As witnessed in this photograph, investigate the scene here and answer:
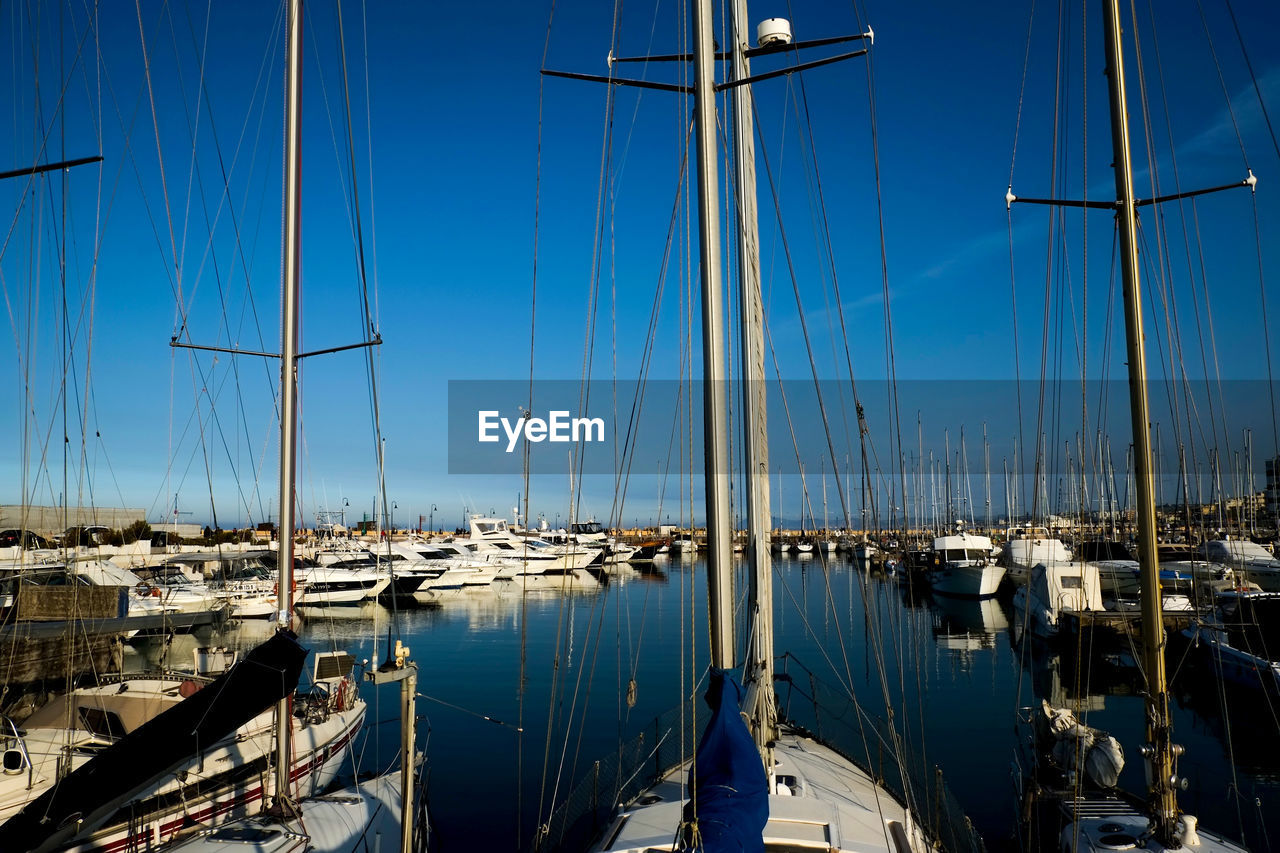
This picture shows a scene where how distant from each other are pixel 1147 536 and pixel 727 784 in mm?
4553

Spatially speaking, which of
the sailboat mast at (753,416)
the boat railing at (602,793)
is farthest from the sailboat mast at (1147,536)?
the boat railing at (602,793)

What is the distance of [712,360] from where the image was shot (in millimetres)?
6266

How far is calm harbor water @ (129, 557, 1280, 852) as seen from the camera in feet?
44.7

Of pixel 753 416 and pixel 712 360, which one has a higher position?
pixel 712 360

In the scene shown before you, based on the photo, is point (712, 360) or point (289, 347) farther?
point (289, 347)

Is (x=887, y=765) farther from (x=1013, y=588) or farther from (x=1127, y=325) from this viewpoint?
(x=1013, y=588)

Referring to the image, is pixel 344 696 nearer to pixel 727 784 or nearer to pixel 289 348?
pixel 289 348

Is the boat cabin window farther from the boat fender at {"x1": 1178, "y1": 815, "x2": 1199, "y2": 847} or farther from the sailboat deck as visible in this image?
the boat fender at {"x1": 1178, "y1": 815, "x2": 1199, "y2": 847}

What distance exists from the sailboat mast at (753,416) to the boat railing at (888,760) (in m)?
1.45

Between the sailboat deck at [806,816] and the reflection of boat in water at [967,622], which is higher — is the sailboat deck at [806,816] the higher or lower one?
the higher one

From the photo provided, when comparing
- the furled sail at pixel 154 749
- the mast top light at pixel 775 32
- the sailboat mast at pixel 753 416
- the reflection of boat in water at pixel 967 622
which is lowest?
the reflection of boat in water at pixel 967 622

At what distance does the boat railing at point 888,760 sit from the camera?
8695 mm

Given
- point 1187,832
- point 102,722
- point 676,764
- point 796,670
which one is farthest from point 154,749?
point 796,670

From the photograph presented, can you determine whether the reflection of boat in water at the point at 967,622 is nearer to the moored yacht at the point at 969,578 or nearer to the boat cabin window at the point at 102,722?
the moored yacht at the point at 969,578
